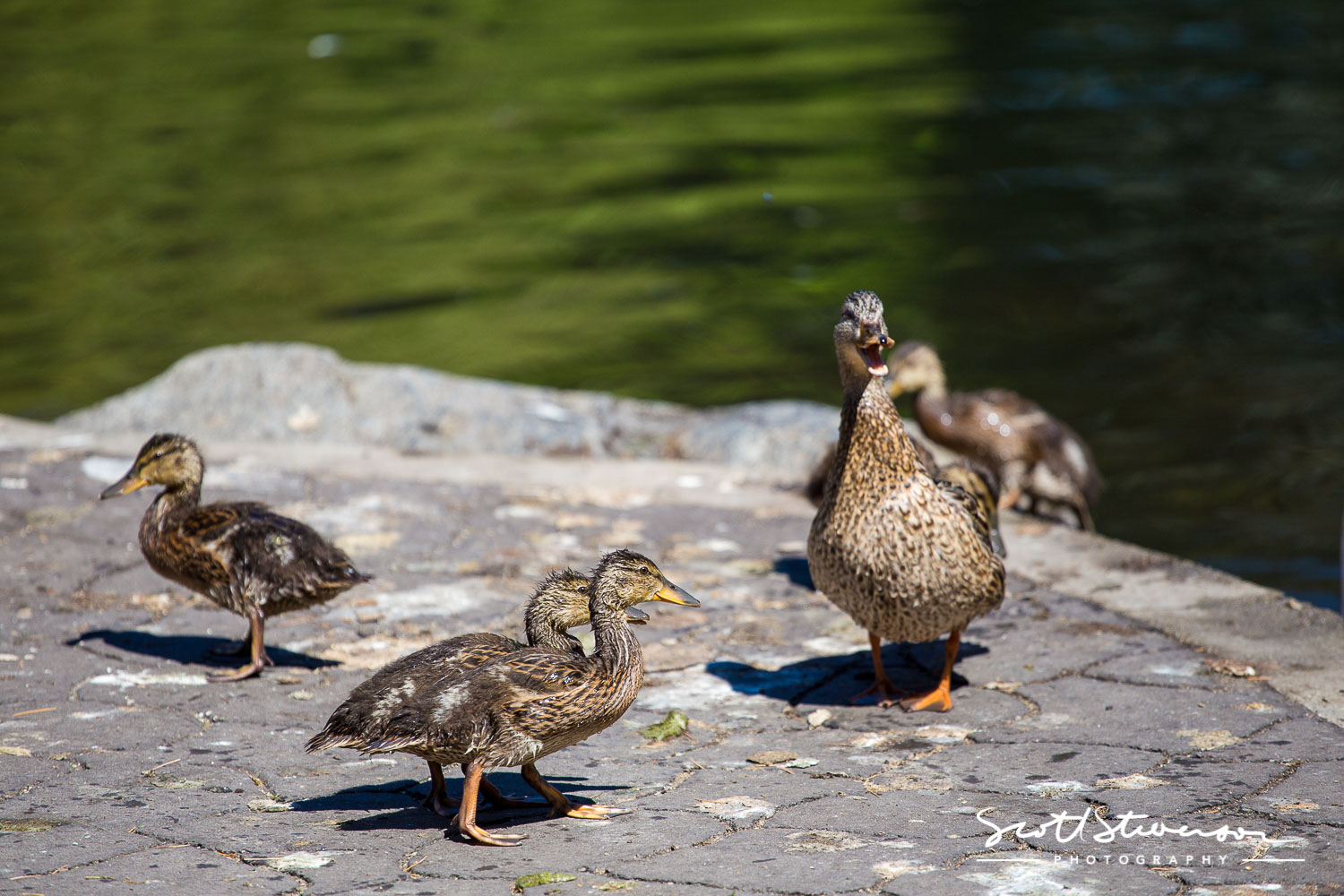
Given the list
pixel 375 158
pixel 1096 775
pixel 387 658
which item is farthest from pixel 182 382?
pixel 375 158

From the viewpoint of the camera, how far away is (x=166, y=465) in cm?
587

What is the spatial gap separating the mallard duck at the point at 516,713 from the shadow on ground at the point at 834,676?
1.16 m

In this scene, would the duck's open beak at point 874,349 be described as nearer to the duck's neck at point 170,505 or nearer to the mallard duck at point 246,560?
the mallard duck at point 246,560

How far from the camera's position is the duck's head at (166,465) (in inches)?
231

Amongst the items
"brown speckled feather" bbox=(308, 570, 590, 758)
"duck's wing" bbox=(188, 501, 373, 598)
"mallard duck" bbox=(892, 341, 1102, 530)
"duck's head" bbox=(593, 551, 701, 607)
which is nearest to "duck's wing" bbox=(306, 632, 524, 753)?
Result: "brown speckled feather" bbox=(308, 570, 590, 758)

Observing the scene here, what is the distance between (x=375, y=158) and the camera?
18.3m

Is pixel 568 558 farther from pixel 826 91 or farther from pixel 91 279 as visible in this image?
pixel 826 91

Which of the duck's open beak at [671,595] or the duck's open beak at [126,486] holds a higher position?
the duck's open beak at [126,486]

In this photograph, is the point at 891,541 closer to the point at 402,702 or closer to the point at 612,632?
the point at 612,632

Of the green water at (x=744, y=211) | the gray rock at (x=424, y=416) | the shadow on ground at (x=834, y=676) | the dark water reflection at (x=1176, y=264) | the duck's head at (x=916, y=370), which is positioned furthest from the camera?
the green water at (x=744, y=211)

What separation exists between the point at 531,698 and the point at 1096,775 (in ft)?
5.81

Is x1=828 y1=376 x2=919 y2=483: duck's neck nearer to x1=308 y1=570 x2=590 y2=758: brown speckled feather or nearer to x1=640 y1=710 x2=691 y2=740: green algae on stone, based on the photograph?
x1=640 y1=710 x2=691 y2=740: green algae on stone

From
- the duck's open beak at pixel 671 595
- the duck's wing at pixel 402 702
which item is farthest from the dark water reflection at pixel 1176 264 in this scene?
the duck's wing at pixel 402 702

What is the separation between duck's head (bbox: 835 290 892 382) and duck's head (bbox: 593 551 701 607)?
1166 mm
